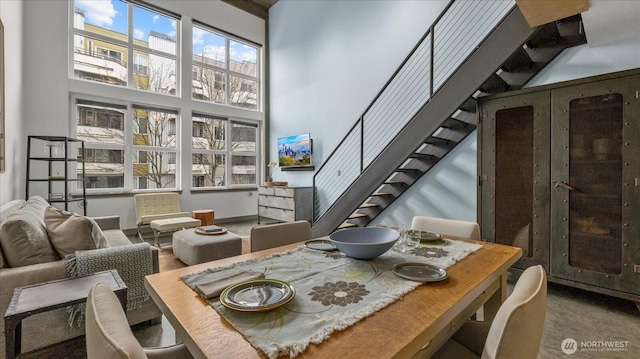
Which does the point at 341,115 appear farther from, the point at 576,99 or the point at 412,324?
the point at 412,324

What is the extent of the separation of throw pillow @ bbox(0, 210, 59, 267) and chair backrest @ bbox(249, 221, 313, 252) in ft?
4.23

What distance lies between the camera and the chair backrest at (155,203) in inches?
195

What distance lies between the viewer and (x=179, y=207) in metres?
5.35

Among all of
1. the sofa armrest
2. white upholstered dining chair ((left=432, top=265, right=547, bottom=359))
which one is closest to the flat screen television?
the sofa armrest

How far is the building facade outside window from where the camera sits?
4918 mm

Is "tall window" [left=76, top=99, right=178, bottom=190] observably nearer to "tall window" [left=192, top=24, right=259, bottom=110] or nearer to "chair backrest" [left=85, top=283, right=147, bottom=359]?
"tall window" [left=192, top=24, right=259, bottom=110]

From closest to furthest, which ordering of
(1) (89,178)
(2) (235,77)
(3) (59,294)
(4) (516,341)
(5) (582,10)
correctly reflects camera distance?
(4) (516,341), (3) (59,294), (5) (582,10), (1) (89,178), (2) (235,77)

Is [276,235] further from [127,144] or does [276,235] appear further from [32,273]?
[127,144]

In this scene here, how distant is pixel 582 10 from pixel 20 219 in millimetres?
3725

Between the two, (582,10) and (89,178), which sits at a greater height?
(582,10)

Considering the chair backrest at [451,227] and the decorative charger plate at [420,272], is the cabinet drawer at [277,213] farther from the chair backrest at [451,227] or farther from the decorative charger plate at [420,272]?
the decorative charger plate at [420,272]

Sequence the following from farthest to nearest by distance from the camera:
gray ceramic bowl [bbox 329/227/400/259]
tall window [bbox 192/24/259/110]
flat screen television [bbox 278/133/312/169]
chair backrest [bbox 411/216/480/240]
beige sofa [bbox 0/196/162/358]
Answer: tall window [bbox 192/24/259/110] → flat screen television [bbox 278/133/312/169] → chair backrest [bbox 411/216/480/240] → beige sofa [bbox 0/196/162/358] → gray ceramic bowl [bbox 329/227/400/259]

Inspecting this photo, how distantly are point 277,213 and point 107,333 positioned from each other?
525 centimetres

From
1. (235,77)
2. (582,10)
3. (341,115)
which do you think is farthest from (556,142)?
(235,77)
